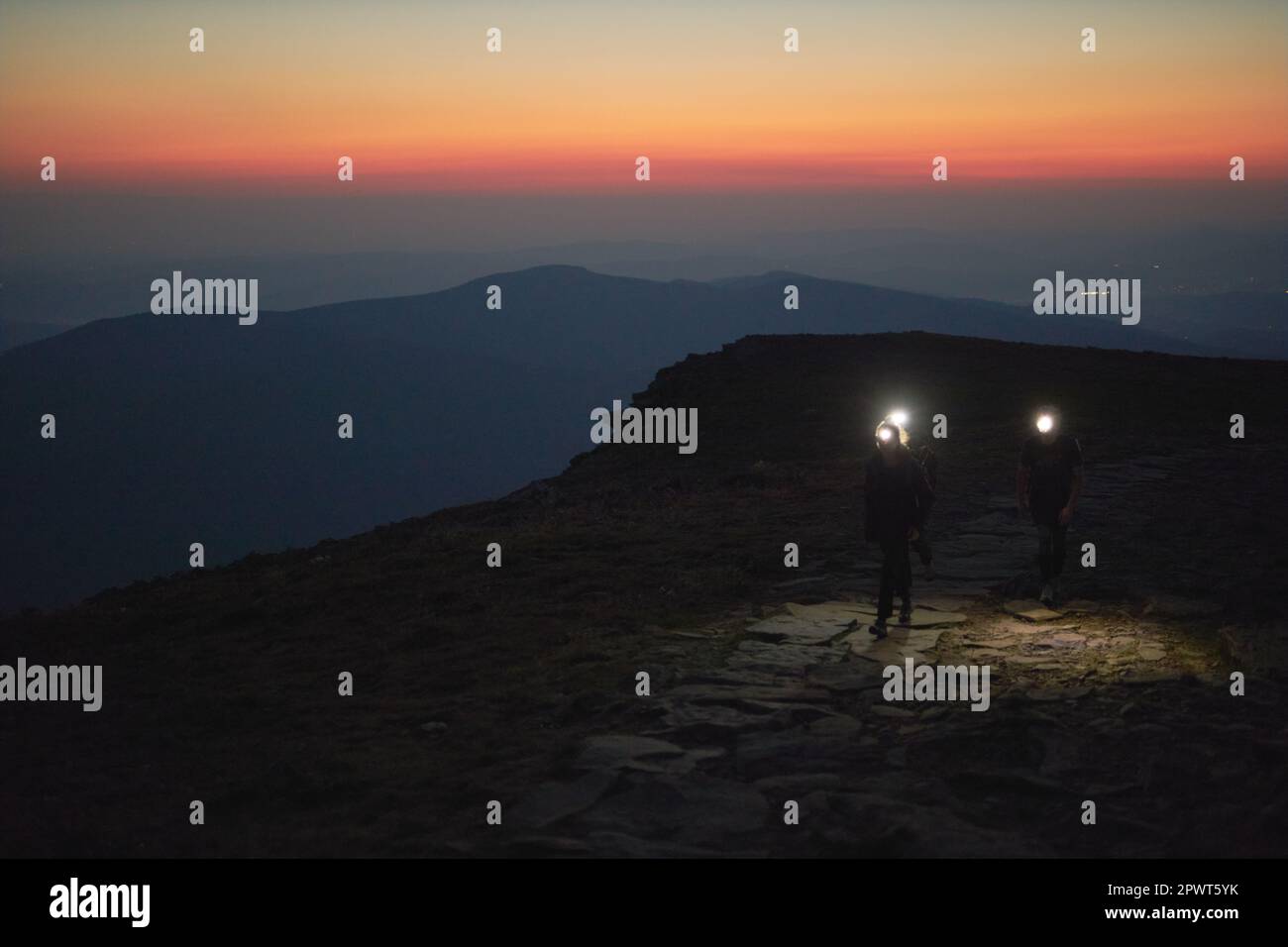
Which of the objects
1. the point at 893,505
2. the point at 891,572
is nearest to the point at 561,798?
the point at 891,572

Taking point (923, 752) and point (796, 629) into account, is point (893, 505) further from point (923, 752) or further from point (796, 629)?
point (923, 752)

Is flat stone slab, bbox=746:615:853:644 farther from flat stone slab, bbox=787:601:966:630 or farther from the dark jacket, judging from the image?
the dark jacket

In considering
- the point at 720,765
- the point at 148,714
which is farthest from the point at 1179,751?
the point at 148,714

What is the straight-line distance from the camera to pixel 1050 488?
13.4 metres

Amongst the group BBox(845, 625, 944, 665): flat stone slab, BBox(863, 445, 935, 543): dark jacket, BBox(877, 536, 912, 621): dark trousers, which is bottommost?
BBox(845, 625, 944, 665): flat stone slab

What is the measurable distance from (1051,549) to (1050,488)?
0.75 metres

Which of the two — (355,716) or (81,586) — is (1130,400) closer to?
(355,716)

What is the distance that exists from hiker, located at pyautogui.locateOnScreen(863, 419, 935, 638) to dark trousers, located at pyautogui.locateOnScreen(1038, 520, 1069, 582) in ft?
6.19

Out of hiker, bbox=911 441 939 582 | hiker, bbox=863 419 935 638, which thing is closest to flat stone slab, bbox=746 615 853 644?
hiker, bbox=863 419 935 638

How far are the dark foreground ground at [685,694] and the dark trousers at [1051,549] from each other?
57 cm

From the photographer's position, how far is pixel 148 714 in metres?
11.2

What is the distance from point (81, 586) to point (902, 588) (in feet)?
621

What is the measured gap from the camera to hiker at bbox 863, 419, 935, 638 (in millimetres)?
12484

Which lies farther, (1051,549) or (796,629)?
(1051,549)
